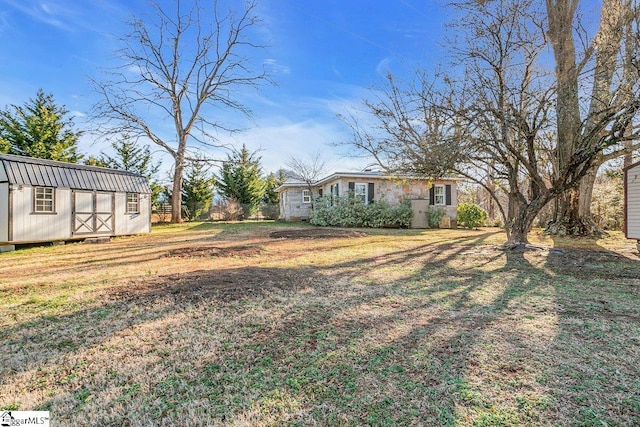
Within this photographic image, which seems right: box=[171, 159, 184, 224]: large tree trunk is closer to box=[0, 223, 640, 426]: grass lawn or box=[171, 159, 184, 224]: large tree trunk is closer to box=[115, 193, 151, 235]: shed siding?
box=[115, 193, 151, 235]: shed siding

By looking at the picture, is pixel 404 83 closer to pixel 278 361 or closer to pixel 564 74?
pixel 564 74

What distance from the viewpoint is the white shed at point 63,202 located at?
30.3 feet

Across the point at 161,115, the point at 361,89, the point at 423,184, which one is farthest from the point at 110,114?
the point at 423,184

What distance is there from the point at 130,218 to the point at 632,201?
17.7 m

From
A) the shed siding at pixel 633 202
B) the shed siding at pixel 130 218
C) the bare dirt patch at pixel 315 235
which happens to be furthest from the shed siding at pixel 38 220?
the shed siding at pixel 633 202

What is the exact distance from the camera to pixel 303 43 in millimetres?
11984

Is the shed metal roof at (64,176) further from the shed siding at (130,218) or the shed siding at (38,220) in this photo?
the shed siding at (130,218)

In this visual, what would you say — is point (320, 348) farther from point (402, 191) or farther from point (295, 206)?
point (295, 206)

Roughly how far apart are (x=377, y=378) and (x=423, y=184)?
673 inches

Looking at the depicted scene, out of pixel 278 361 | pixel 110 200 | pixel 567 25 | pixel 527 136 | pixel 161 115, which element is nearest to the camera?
pixel 278 361

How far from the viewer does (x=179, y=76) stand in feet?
68.6

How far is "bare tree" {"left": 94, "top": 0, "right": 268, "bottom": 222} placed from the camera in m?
19.3

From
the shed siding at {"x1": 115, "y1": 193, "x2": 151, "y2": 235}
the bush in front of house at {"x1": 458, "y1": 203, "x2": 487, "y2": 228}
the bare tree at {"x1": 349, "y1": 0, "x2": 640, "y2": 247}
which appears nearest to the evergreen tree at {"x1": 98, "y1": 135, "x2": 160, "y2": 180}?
the shed siding at {"x1": 115, "y1": 193, "x2": 151, "y2": 235}

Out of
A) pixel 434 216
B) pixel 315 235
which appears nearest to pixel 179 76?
pixel 315 235
